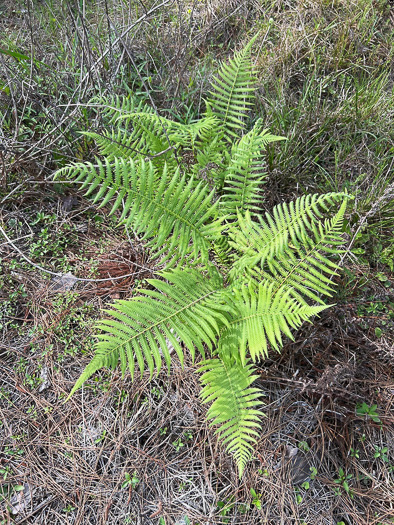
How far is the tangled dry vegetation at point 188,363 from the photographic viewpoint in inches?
75.6

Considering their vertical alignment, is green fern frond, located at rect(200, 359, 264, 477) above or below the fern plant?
below

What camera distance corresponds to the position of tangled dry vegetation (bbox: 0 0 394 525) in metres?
1.92

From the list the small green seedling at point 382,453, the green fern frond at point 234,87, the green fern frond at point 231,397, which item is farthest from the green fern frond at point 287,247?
the small green seedling at point 382,453

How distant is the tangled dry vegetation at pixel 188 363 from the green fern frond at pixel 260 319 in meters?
0.44

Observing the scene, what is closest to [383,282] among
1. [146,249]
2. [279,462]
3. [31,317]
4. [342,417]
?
[342,417]

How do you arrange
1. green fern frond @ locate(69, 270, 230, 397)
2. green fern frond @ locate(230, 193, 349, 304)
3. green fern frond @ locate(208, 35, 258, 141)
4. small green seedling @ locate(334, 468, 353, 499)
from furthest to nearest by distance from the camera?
green fern frond @ locate(208, 35, 258, 141), small green seedling @ locate(334, 468, 353, 499), green fern frond @ locate(230, 193, 349, 304), green fern frond @ locate(69, 270, 230, 397)

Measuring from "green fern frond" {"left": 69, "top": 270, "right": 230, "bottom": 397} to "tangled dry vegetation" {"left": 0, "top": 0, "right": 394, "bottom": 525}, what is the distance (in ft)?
1.90

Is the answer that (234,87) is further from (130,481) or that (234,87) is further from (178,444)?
(130,481)

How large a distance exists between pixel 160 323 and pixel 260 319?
429 mm

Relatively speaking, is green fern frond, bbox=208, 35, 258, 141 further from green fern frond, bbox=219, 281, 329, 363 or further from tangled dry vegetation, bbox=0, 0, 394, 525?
green fern frond, bbox=219, 281, 329, 363

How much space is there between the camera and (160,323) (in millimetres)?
1578

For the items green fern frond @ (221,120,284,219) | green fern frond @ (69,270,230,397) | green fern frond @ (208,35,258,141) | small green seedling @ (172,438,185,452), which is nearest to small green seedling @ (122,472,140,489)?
small green seedling @ (172,438,185,452)

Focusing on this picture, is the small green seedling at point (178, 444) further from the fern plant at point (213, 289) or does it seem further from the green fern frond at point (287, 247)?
the green fern frond at point (287, 247)

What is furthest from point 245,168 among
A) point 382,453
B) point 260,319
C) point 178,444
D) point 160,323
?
point 382,453
